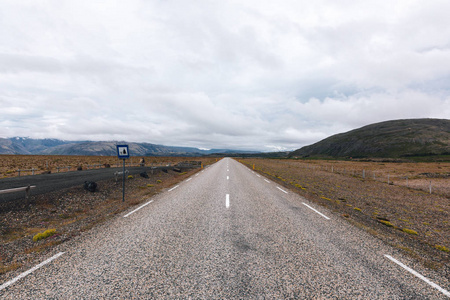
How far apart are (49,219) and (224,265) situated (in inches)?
344

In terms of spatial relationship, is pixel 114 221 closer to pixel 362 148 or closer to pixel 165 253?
pixel 165 253

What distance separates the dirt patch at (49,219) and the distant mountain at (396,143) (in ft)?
492

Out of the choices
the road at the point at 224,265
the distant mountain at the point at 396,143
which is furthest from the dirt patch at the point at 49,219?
the distant mountain at the point at 396,143

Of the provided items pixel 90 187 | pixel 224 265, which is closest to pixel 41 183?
pixel 90 187

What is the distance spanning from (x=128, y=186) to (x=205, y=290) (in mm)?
13923

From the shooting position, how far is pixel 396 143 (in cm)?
12988

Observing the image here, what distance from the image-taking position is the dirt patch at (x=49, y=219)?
4.52 m

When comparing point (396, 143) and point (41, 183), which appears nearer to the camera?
point (41, 183)

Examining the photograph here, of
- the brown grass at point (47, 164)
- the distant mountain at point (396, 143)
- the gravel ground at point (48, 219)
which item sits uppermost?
the distant mountain at point (396, 143)

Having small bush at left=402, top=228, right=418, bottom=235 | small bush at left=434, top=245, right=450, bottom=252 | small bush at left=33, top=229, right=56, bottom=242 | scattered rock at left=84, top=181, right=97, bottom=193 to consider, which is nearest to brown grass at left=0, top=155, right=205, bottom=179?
scattered rock at left=84, top=181, right=97, bottom=193

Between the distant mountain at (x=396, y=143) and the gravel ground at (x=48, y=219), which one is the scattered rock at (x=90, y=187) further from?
the distant mountain at (x=396, y=143)

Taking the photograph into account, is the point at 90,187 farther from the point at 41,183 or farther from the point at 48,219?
the point at 41,183

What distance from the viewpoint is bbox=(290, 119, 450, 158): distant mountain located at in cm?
11328

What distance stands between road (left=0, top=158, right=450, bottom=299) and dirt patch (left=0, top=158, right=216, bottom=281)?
610 millimetres
